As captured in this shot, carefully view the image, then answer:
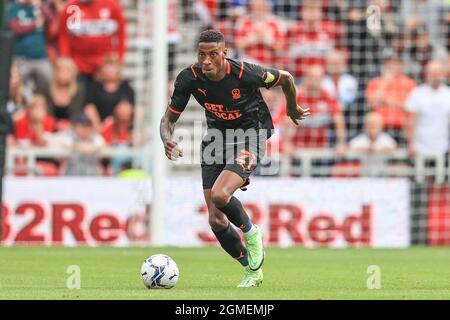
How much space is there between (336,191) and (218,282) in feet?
24.6

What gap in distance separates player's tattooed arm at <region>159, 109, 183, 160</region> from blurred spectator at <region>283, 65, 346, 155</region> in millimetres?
8482

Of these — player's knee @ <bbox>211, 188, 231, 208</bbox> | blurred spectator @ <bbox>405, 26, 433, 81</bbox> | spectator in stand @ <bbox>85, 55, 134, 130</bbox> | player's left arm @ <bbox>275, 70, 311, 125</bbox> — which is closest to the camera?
player's knee @ <bbox>211, 188, 231, 208</bbox>

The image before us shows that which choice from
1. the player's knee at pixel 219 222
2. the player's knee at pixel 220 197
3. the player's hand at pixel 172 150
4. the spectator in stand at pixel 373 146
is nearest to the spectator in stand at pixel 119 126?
the spectator in stand at pixel 373 146

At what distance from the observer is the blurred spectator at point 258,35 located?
2120 cm

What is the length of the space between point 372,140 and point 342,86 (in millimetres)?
1275

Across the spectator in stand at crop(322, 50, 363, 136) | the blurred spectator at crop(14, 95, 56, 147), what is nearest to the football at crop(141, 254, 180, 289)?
the blurred spectator at crop(14, 95, 56, 147)

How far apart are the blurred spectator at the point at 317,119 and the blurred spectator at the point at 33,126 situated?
13.0 feet

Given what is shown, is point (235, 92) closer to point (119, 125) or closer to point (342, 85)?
point (119, 125)

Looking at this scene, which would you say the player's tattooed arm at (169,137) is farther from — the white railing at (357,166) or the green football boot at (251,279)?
the white railing at (357,166)

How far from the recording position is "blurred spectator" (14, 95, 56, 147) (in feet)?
66.2

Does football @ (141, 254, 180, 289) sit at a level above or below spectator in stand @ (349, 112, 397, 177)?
below

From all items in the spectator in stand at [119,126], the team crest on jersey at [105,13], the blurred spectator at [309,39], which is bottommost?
the spectator in stand at [119,126]

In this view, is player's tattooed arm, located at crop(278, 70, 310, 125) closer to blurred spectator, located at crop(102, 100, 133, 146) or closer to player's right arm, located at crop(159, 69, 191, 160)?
player's right arm, located at crop(159, 69, 191, 160)
